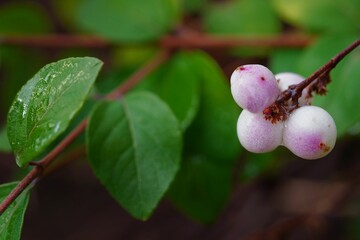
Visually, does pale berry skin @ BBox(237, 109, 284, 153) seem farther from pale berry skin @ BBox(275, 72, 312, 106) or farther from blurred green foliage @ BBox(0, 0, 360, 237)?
blurred green foliage @ BBox(0, 0, 360, 237)

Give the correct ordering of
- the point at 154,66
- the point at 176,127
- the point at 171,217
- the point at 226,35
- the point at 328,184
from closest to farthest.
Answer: the point at 176,127, the point at 154,66, the point at 226,35, the point at 328,184, the point at 171,217

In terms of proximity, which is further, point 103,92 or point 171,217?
point 171,217

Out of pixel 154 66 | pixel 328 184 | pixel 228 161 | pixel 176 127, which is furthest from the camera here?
pixel 328 184

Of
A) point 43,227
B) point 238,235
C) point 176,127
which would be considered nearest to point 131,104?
point 176,127

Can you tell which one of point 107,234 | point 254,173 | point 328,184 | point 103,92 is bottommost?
point 107,234

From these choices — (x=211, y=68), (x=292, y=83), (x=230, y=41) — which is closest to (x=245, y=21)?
(x=230, y=41)

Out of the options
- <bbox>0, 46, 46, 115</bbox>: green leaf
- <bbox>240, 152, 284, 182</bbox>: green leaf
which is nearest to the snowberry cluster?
<bbox>240, 152, 284, 182</bbox>: green leaf

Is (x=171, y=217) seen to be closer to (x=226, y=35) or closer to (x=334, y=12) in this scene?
(x=226, y=35)
